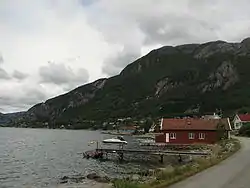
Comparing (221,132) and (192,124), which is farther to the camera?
(192,124)

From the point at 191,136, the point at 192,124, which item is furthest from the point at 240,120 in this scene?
the point at 191,136

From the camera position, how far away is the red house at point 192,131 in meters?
72.1

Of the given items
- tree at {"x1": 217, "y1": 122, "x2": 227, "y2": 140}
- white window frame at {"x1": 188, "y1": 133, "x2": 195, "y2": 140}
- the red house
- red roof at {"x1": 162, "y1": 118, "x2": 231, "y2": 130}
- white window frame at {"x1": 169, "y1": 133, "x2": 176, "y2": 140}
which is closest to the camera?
tree at {"x1": 217, "y1": 122, "x2": 227, "y2": 140}

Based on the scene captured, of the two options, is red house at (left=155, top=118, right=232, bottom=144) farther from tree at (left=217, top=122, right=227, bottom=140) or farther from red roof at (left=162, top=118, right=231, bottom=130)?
tree at (left=217, top=122, right=227, bottom=140)

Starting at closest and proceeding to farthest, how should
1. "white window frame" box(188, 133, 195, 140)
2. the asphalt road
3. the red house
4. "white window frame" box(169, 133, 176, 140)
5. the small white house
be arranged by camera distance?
the asphalt road < the red house < "white window frame" box(188, 133, 195, 140) < "white window frame" box(169, 133, 176, 140) < the small white house

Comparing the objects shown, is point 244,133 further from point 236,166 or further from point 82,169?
point 236,166

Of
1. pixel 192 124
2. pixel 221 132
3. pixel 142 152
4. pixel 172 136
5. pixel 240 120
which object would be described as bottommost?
pixel 142 152

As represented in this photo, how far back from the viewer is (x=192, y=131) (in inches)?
2876

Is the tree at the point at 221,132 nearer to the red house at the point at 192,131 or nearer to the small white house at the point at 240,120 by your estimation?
the red house at the point at 192,131

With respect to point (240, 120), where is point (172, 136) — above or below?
below

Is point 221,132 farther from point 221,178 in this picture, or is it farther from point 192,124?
point 221,178

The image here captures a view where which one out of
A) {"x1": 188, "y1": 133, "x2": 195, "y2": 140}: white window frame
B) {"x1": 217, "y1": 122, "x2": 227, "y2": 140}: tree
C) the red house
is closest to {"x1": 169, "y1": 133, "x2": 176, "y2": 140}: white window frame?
the red house

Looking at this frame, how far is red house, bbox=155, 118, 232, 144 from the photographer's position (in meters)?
72.1

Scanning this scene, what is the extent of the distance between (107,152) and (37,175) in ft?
65.6
